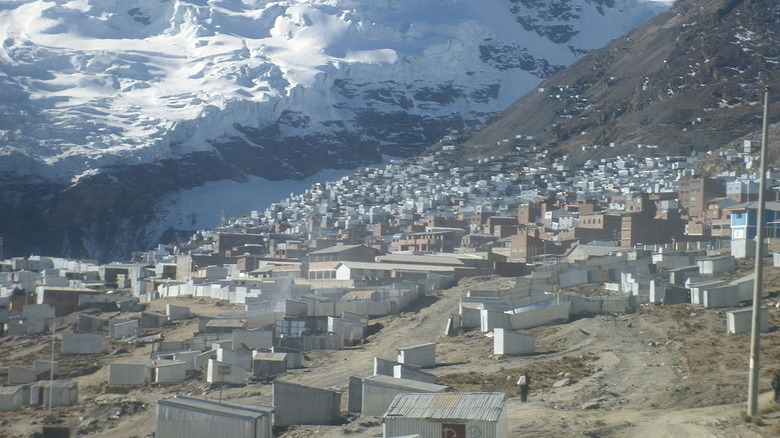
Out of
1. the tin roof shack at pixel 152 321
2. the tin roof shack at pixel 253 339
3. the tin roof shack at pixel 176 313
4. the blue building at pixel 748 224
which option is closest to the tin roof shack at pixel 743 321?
the tin roof shack at pixel 253 339

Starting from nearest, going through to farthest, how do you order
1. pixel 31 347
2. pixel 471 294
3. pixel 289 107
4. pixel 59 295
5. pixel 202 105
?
pixel 471 294 < pixel 31 347 < pixel 59 295 < pixel 202 105 < pixel 289 107

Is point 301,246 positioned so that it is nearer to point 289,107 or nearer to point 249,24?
point 289,107

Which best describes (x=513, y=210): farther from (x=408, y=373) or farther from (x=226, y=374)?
(x=408, y=373)

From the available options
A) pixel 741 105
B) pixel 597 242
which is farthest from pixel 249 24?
pixel 597 242

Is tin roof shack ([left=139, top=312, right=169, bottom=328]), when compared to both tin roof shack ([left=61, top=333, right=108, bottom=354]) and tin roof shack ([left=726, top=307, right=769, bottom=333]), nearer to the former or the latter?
tin roof shack ([left=61, top=333, right=108, bottom=354])

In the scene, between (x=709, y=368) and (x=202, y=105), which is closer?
(x=709, y=368)

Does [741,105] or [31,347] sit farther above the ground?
[741,105]

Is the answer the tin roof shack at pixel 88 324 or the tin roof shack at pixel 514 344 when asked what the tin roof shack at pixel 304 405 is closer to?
the tin roof shack at pixel 514 344

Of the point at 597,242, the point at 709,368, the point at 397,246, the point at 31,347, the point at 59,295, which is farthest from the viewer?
the point at 397,246
